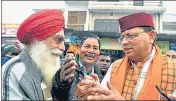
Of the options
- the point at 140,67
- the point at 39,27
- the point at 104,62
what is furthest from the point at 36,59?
the point at 104,62

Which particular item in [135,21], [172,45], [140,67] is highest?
[135,21]

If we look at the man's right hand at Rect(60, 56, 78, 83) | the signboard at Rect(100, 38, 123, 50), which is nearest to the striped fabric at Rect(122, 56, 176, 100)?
the man's right hand at Rect(60, 56, 78, 83)

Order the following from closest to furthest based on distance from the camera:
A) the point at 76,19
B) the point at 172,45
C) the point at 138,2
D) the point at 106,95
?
the point at 106,95 < the point at 172,45 < the point at 76,19 < the point at 138,2

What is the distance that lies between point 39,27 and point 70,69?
0.45m

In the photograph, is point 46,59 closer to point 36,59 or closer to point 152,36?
point 36,59

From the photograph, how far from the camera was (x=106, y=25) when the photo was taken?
19.7 meters

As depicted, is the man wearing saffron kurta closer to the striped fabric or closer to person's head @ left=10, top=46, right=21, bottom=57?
the striped fabric

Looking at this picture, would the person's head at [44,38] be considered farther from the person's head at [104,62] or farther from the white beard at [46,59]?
the person's head at [104,62]

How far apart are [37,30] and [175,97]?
117 cm

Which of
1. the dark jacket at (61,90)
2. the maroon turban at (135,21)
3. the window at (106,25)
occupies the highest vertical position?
the maroon turban at (135,21)

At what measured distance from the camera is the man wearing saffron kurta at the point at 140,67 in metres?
2.23

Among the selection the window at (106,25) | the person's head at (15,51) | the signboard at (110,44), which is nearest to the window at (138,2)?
the window at (106,25)

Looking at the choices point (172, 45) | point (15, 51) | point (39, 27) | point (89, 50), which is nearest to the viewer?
point (39, 27)

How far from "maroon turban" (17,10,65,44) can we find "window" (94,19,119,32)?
16.9 meters
